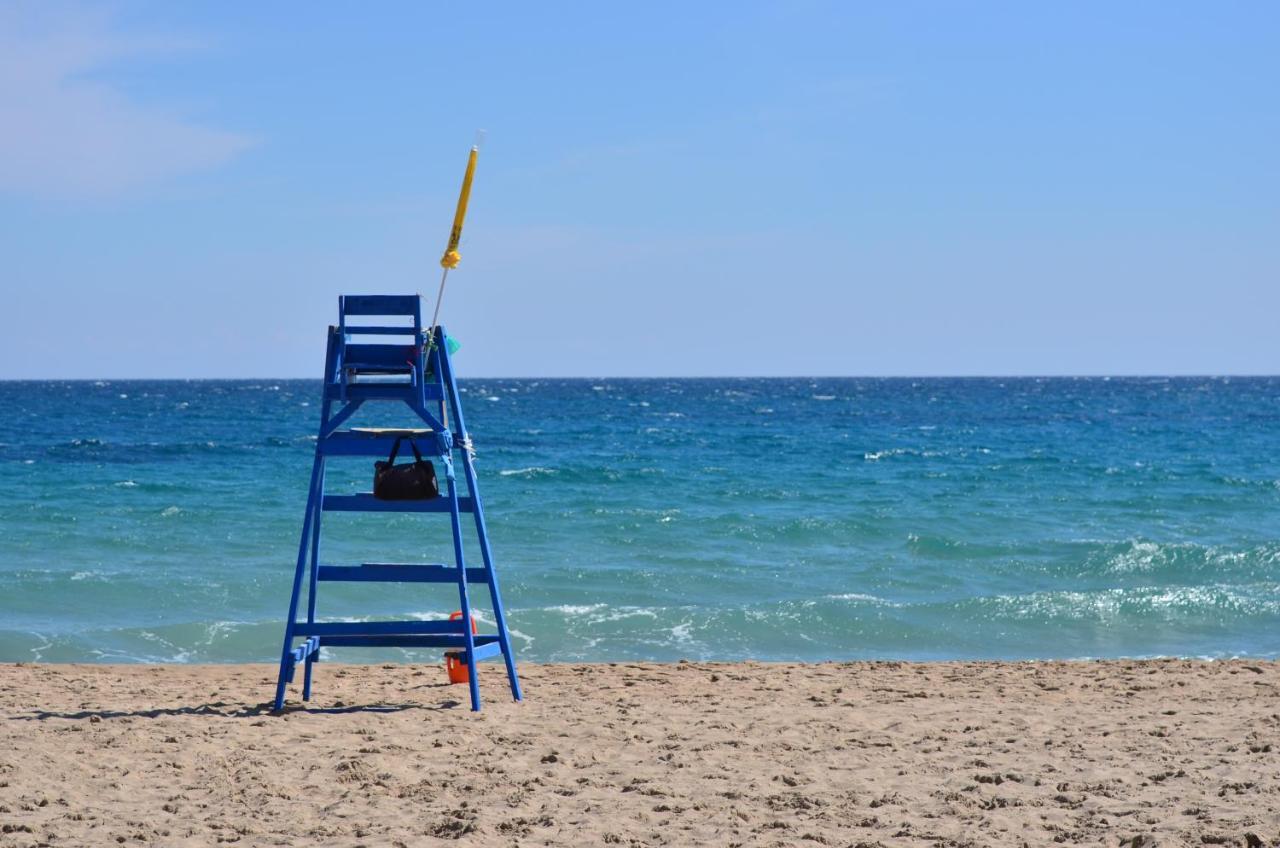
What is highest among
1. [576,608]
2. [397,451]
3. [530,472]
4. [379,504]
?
[397,451]

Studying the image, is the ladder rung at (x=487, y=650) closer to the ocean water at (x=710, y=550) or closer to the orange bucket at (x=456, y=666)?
the orange bucket at (x=456, y=666)

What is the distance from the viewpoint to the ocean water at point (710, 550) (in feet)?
40.4

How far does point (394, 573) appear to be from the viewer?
8266 millimetres

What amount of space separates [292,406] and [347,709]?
60.4 meters

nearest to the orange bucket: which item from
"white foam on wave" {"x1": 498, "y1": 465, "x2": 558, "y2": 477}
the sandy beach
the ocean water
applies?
the sandy beach

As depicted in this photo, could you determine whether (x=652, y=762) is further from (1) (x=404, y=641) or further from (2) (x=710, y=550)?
(2) (x=710, y=550)

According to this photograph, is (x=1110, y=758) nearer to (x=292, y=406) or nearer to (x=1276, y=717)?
(x=1276, y=717)

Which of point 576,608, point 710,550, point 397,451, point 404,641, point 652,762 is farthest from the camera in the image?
point 710,550

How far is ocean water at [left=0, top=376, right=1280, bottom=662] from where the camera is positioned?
485 inches

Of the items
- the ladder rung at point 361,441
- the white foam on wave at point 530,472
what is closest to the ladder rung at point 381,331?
the ladder rung at point 361,441

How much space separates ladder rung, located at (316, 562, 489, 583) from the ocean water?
3.14 m

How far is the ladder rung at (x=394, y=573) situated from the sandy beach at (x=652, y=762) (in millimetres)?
790

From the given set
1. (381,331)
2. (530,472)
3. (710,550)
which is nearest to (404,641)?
(381,331)

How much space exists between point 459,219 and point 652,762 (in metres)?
3.21
